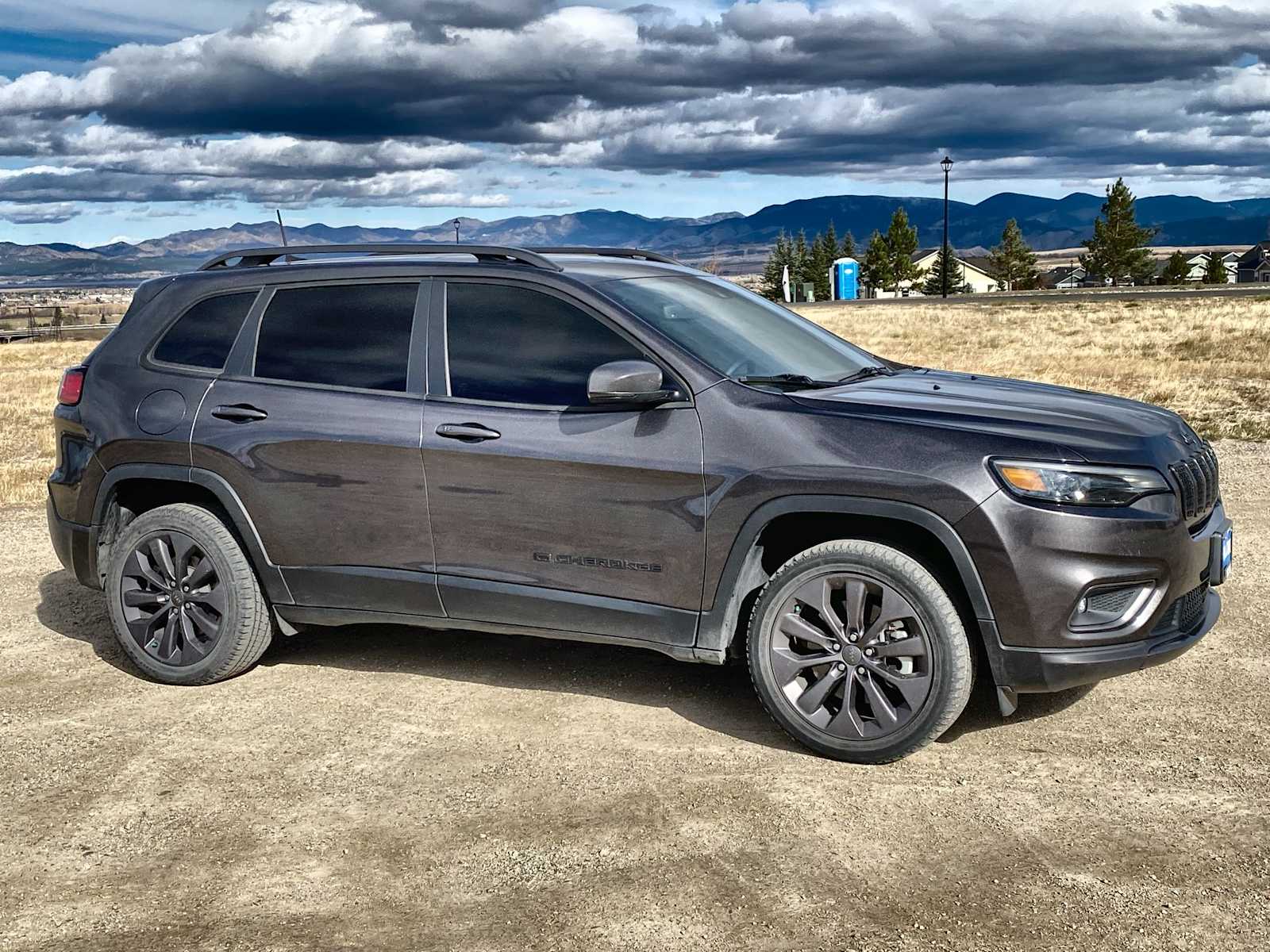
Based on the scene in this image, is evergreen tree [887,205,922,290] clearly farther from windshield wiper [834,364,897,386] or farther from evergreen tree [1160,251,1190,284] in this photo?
windshield wiper [834,364,897,386]

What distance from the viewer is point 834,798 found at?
4328 millimetres

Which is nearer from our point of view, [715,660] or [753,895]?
[753,895]

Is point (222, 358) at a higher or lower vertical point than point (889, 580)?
higher

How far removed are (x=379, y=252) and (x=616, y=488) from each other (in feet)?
5.37

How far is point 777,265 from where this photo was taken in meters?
101

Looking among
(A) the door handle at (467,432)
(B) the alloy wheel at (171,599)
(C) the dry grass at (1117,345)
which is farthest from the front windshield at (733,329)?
(C) the dry grass at (1117,345)

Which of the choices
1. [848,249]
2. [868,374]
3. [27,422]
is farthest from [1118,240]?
[868,374]

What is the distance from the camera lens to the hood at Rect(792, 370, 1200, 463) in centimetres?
433

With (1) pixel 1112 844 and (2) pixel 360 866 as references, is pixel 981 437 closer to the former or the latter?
(1) pixel 1112 844

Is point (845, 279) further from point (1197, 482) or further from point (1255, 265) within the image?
point (1255, 265)

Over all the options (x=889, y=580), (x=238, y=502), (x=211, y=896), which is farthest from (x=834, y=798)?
Answer: (x=238, y=502)

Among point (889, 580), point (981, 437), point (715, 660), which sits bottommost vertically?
point (715, 660)

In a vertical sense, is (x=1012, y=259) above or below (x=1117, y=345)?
above

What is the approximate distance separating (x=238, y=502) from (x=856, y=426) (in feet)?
8.67
